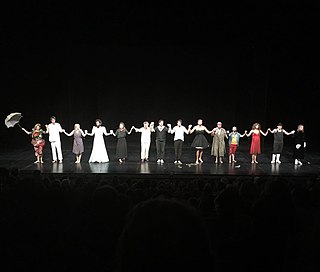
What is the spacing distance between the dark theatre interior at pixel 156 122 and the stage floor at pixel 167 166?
6cm

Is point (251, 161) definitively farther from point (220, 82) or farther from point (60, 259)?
point (60, 259)

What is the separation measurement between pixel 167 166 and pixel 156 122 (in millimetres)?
4637

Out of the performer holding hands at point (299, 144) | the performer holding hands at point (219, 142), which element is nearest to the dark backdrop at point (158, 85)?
the performer holding hands at point (299, 144)

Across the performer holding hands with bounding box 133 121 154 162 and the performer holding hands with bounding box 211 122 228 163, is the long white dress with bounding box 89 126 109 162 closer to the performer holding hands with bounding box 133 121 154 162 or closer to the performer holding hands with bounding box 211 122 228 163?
the performer holding hands with bounding box 133 121 154 162

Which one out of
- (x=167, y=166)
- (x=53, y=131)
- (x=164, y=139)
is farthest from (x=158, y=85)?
(x=53, y=131)

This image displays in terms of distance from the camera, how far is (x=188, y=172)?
33.2ft

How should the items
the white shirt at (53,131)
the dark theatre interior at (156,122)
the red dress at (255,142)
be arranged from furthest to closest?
the red dress at (255,142)
the white shirt at (53,131)
the dark theatre interior at (156,122)

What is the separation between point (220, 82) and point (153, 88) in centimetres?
275

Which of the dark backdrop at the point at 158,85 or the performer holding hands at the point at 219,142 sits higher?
the dark backdrop at the point at 158,85

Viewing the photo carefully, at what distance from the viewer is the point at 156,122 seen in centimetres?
1545

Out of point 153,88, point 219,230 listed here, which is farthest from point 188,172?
point 219,230

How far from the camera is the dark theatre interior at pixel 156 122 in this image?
2033mm

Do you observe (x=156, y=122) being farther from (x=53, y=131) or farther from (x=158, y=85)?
(x=53, y=131)

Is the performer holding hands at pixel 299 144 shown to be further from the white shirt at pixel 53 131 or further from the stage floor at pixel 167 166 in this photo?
the white shirt at pixel 53 131
